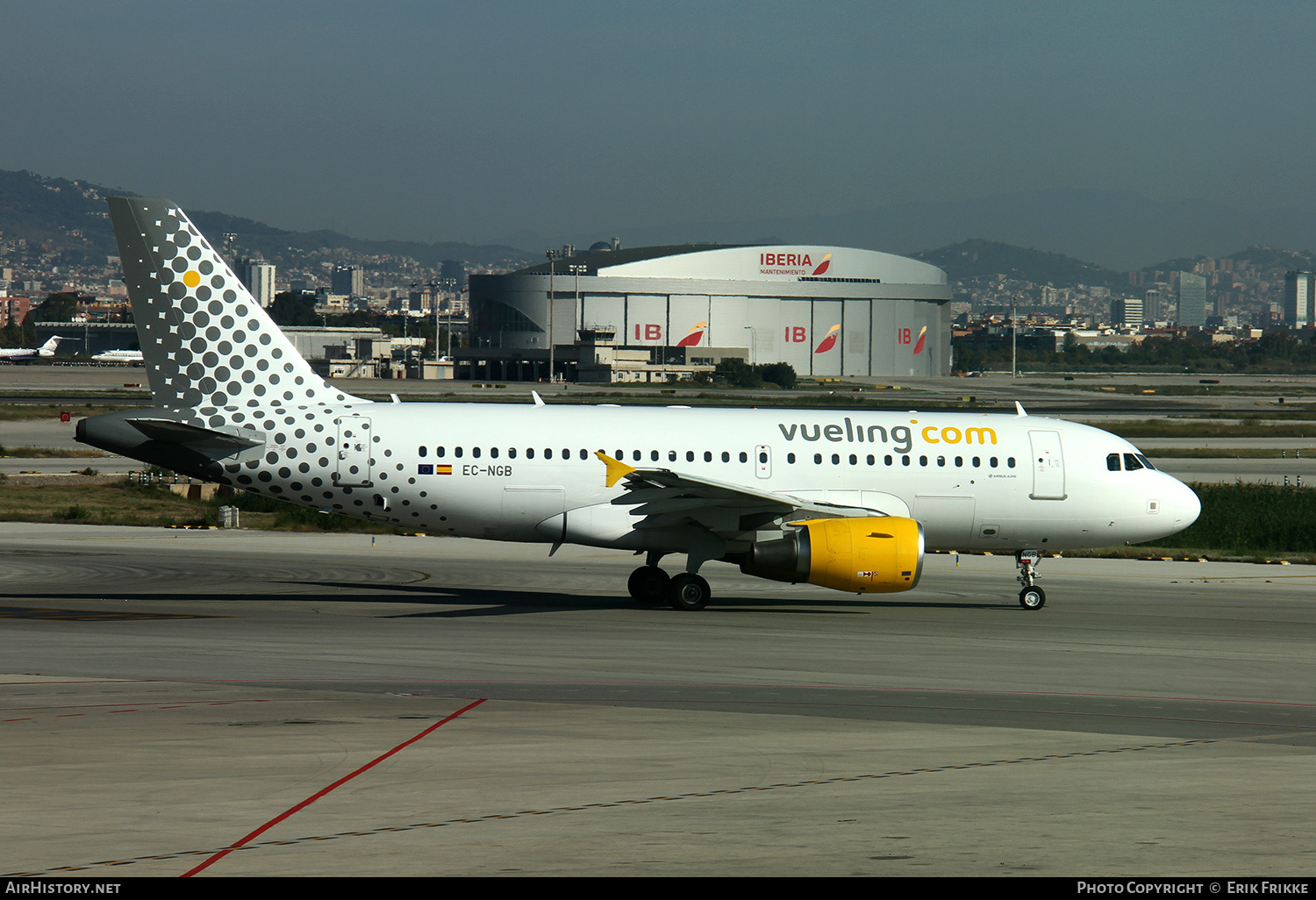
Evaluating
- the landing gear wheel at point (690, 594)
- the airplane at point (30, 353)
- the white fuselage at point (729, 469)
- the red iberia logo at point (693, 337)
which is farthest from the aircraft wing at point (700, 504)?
the airplane at point (30, 353)

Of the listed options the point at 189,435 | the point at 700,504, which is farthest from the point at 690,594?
the point at 189,435

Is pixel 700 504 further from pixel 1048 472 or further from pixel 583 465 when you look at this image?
pixel 1048 472

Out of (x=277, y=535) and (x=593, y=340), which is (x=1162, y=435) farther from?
(x=593, y=340)

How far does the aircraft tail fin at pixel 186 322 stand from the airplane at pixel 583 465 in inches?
1.3

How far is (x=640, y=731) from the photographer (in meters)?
13.2

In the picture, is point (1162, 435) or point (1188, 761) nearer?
point (1188, 761)

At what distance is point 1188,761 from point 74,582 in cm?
2141

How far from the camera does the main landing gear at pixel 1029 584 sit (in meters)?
24.2

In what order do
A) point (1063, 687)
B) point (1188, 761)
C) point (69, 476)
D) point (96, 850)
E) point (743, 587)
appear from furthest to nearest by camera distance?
point (69, 476) → point (743, 587) → point (1063, 687) → point (1188, 761) → point (96, 850)

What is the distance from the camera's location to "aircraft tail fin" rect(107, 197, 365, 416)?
76.7 ft

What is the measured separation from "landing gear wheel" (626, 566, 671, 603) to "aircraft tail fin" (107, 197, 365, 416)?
7.40m

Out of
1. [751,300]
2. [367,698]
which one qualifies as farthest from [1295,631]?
[751,300]

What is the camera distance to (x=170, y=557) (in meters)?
28.8

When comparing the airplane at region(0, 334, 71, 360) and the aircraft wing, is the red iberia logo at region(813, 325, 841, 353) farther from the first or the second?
the aircraft wing
